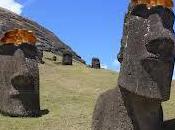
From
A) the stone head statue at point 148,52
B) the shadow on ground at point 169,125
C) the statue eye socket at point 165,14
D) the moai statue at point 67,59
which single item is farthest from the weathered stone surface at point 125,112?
the moai statue at point 67,59

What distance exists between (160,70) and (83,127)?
33.9 ft

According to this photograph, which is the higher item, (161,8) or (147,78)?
(161,8)

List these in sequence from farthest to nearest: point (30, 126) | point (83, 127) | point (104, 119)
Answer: point (30, 126), point (83, 127), point (104, 119)

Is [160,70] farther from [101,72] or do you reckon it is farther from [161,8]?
[101,72]

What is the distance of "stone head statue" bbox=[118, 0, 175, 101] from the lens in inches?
416

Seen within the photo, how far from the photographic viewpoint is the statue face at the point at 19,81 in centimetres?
2527

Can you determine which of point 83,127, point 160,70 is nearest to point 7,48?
point 83,127

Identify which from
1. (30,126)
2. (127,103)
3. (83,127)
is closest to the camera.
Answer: (127,103)

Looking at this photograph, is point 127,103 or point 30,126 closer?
point 127,103

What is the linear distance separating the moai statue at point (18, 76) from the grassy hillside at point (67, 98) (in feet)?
2.67

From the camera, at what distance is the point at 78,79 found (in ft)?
134

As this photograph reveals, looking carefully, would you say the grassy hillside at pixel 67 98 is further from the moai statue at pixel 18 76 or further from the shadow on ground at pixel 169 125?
the shadow on ground at pixel 169 125

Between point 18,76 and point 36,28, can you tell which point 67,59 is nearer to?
point 18,76

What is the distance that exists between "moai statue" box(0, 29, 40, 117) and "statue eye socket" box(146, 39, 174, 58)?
14.9 metres
